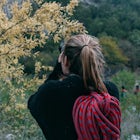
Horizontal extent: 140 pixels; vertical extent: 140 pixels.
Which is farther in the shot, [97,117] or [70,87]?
[70,87]

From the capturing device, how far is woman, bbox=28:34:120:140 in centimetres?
A: 243

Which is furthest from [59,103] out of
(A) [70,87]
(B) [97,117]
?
(B) [97,117]

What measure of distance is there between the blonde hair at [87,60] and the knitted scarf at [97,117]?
0.24 feet

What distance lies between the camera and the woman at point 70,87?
2434 mm

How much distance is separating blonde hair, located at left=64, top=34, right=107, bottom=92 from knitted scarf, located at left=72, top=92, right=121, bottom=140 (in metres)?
0.07

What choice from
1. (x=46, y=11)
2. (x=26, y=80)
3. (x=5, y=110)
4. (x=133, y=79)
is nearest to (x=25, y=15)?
(x=46, y=11)

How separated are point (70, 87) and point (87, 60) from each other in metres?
0.17

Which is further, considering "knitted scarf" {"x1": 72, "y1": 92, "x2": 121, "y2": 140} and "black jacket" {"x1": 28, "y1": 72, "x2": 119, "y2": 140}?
"black jacket" {"x1": 28, "y1": 72, "x2": 119, "y2": 140}

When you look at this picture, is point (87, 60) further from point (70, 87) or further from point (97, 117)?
point (97, 117)

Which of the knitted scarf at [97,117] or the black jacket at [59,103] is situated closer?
the knitted scarf at [97,117]

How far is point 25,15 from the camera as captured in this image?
478cm

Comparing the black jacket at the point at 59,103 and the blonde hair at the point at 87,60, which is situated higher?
the blonde hair at the point at 87,60

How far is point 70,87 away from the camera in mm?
2479

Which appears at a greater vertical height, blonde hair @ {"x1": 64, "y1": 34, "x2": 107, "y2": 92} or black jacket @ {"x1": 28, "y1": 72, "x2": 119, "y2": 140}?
blonde hair @ {"x1": 64, "y1": 34, "x2": 107, "y2": 92}
